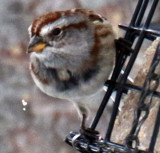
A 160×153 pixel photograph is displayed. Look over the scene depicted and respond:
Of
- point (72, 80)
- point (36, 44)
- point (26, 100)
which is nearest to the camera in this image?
point (36, 44)

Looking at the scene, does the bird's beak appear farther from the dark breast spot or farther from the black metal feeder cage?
the black metal feeder cage

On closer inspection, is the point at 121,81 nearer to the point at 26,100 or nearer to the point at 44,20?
the point at 44,20

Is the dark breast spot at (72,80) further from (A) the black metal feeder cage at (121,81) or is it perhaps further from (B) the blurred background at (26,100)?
(B) the blurred background at (26,100)

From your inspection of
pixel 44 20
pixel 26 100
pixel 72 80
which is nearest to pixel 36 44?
pixel 44 20

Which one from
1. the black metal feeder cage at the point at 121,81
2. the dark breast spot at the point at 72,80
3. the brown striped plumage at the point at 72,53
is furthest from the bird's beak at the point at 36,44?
the black metal feeder cage at the point at 121,81

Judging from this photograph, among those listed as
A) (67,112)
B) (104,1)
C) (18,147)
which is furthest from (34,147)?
(104,1)

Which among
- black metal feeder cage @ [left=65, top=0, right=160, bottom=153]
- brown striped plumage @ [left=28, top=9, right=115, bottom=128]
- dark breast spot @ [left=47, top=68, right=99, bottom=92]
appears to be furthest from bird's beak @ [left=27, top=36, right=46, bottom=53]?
black metal feeder cage @ [left=65, top=0, right=160, bottom=153]
